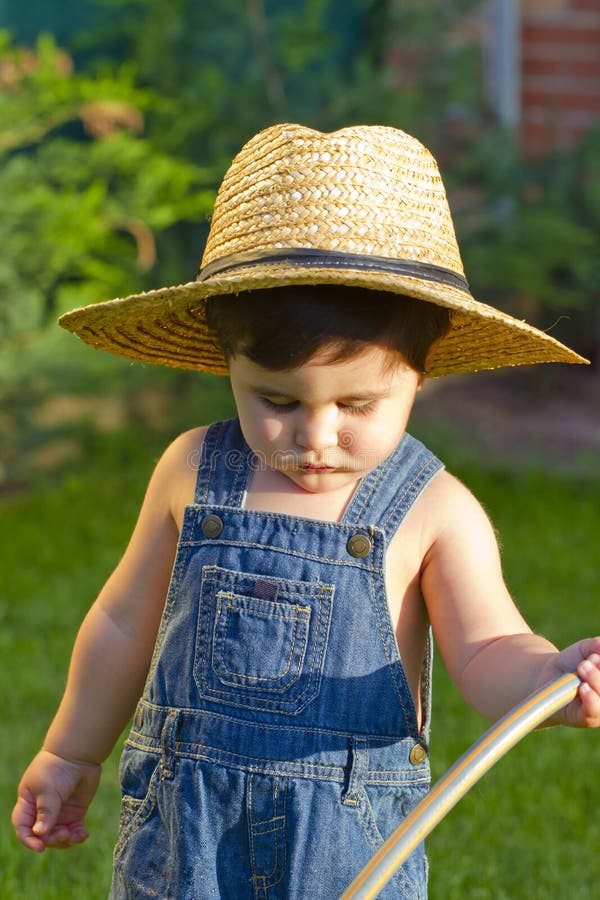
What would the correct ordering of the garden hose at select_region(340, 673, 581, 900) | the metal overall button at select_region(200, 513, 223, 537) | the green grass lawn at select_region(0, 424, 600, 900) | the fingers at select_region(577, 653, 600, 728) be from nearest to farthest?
1. the garden hose at select_region(340, 673, 581, 900)
2. the fingers at select_region(577, 653, 600, 728)
3. the metal overall button at select_region(200, 513, 223, 537)
4. the green grass lawn at select_region(0, 424, 600, 900)

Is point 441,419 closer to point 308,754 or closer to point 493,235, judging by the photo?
point 493,235

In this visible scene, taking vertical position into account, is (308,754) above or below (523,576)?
below

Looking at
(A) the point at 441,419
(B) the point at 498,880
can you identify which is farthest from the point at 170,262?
(B) the point at 498,880

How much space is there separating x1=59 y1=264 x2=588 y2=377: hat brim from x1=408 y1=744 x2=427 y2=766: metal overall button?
2.06ft

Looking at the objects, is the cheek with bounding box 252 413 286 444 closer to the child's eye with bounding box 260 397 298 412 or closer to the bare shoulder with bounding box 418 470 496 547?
the child's eye with bounding box 260 397 298 412

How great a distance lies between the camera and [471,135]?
655 centimetres

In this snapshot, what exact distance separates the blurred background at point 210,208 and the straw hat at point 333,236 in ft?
7.60

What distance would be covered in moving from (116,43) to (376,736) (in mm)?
4914

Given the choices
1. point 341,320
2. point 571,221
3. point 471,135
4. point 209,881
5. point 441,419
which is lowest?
point 209,881

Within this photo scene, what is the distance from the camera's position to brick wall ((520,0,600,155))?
723cm

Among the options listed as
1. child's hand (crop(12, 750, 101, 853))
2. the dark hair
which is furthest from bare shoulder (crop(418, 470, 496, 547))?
child's hand (crop(12, 750, 101, 853))

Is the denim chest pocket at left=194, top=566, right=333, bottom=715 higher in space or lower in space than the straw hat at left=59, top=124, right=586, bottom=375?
lower

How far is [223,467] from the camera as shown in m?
2.09

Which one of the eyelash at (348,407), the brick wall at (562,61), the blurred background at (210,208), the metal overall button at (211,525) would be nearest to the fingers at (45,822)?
the metal overall button at (211,525)
